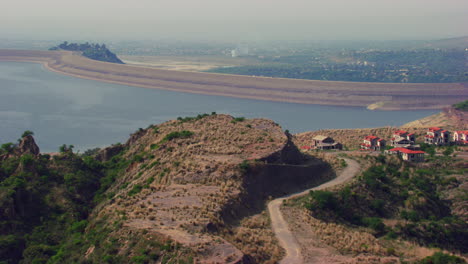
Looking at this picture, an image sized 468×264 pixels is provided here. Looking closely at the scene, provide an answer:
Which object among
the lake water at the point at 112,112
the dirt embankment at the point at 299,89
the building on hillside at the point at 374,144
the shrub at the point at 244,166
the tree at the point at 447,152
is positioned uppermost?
the shrub at the point at 244,166

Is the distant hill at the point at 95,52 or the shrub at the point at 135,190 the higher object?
the distant hill at the point at 95,52

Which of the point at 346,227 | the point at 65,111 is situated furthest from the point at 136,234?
the point at 65,111

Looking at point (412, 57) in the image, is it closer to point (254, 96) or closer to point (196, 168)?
point (254, 96)


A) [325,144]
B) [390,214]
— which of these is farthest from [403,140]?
[390,214]

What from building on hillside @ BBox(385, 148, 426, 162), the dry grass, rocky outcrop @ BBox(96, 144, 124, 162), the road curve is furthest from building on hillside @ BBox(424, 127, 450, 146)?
rocky outcrop @ BBox(96, 144, 124, 162)

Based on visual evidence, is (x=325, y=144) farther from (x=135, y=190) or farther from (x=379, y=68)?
(x=379, y=68)

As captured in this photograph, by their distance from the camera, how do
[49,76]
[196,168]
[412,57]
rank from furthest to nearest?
1. [412,57]
2. [49,76]
3. [196,168]

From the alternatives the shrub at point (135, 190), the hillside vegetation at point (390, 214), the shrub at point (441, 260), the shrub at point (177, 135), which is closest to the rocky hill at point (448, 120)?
the hillside vegetation at point (390, 214)

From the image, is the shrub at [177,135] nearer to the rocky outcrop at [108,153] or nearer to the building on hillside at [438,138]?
the rocky outcrop at [108,153]
